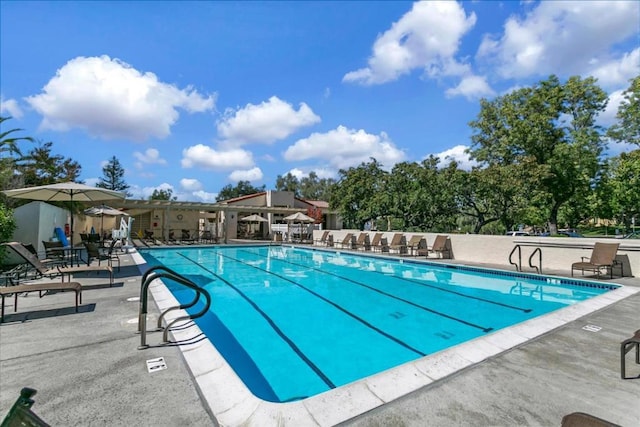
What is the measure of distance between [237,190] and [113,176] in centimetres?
2203

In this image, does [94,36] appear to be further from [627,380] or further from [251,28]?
[627,380]

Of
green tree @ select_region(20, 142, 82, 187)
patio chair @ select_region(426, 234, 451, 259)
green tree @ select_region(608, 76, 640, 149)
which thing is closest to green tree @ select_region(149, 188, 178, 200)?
green tree @ select_region(20, 142, 82, 187)

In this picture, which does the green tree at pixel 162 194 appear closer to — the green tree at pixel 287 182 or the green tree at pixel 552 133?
the green tree at pixel 287 182

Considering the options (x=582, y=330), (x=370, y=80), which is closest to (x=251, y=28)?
(x=370, y=80)

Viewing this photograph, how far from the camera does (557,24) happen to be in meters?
11.9

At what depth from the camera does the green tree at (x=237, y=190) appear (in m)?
65.8

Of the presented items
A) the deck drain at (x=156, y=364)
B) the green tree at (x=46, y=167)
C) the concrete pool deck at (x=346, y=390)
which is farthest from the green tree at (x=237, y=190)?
the deck drain at (x=156, y=364)

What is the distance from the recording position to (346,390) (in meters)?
2.68

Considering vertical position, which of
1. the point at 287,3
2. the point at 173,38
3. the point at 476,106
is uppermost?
the point at 476,106

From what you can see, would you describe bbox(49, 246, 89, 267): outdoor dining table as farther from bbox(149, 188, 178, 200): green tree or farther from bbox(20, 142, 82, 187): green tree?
bbox(149, 188, 178, 200): green tree

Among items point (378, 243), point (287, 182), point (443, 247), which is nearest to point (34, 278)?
point (443, 247)

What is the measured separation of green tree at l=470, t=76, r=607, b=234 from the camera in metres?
20.8

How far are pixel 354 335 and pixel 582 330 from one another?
3235 mm

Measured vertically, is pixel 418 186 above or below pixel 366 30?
below
